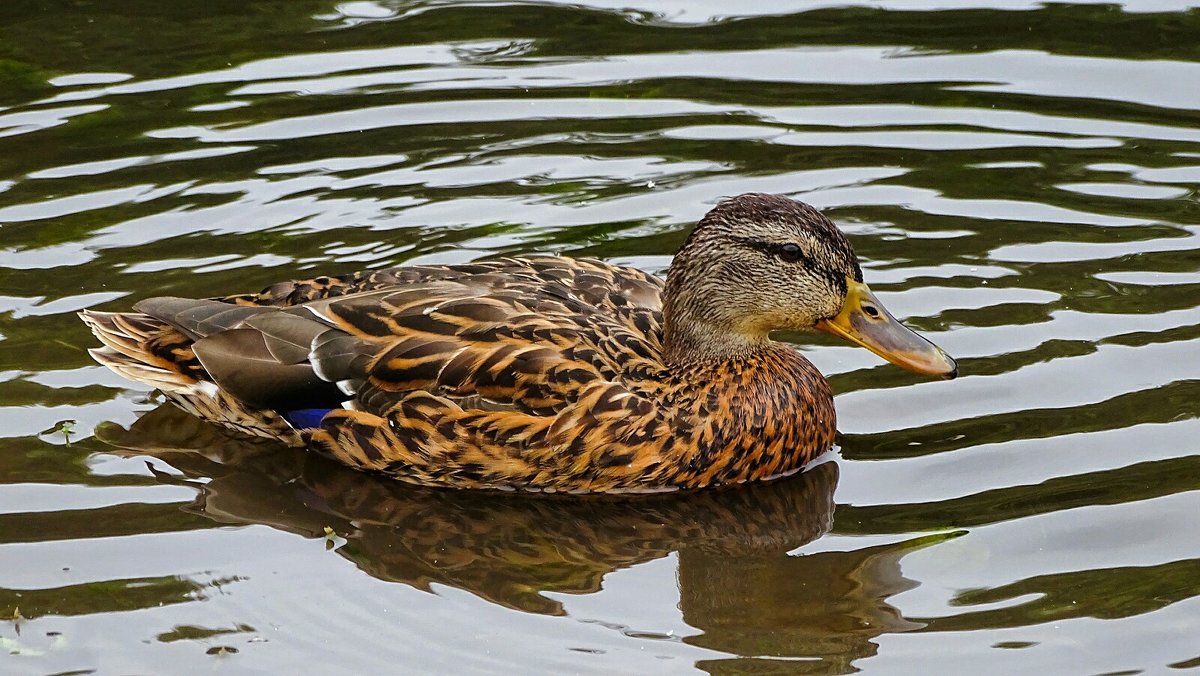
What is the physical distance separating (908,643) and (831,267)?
7.05 ft

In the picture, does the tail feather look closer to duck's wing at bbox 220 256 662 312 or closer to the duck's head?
duck's wing at bbox 220 256 662 312

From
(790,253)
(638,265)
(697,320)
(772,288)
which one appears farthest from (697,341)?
(638,265)

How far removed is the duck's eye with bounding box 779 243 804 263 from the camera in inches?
336

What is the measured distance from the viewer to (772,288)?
8.62 metres

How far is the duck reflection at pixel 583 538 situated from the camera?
7.30 metres

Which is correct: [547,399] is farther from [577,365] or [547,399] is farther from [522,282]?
[522,282]

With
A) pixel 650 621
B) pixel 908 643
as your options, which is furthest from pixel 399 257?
pixel 908 643

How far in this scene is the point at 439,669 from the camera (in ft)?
22.7

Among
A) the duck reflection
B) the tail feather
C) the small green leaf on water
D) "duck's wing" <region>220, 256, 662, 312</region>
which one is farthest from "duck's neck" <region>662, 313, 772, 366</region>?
the small green leaf on water

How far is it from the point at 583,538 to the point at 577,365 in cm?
88

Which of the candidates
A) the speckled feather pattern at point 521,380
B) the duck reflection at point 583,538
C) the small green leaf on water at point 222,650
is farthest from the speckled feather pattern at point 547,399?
the small green leaf on water at point 222,650

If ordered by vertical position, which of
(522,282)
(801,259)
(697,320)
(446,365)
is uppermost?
(801,259)

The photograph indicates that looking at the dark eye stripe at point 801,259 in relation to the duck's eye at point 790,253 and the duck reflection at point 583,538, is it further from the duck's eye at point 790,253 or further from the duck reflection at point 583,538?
the duck reflection at point 583,538

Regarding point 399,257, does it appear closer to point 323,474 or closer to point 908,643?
point 323,474
